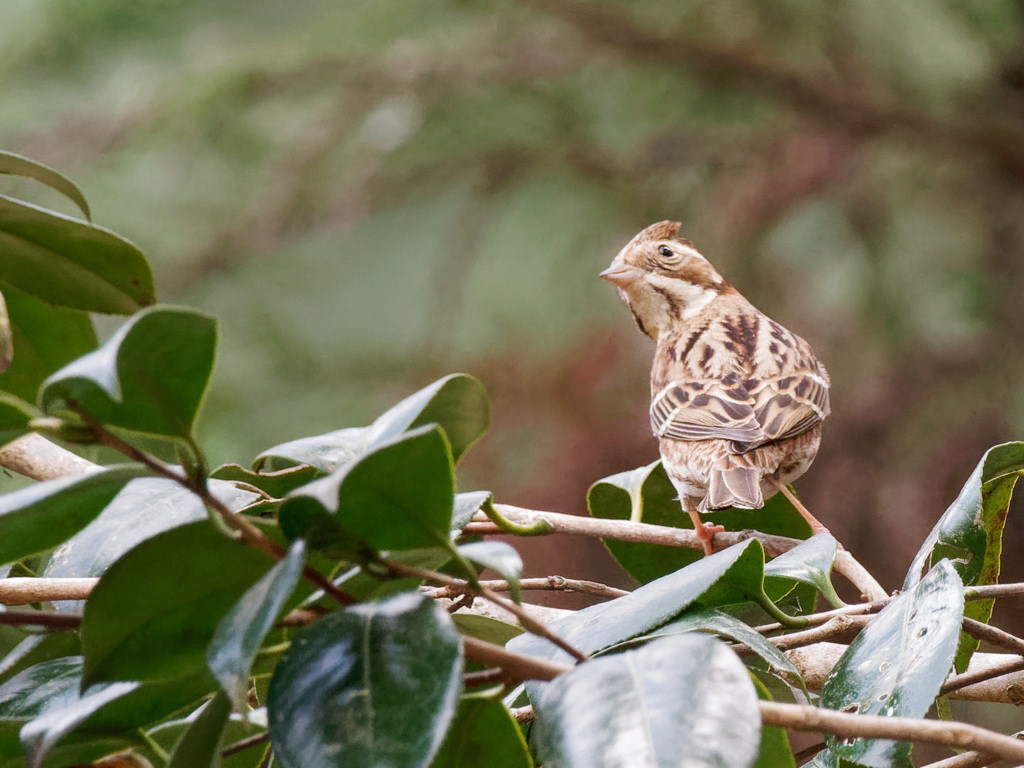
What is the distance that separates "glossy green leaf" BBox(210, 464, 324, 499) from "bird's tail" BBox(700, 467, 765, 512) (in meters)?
0.60

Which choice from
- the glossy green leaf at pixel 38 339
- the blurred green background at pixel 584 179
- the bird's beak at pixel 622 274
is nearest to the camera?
the glossy green leaf at pixel 38 339

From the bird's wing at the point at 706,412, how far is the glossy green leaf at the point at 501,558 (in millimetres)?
1227

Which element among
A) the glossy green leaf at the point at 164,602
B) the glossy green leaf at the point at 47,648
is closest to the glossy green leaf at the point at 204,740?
the glossy green leaf at the point at 164,602

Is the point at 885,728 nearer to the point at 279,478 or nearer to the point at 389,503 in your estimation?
the point at 389,503

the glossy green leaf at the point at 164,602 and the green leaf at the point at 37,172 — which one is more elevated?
the green leaf at the point at 37,172

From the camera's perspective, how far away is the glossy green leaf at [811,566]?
2.23ft

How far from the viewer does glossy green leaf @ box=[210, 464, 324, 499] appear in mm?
785

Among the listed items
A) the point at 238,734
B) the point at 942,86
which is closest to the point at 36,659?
the point at 238,734

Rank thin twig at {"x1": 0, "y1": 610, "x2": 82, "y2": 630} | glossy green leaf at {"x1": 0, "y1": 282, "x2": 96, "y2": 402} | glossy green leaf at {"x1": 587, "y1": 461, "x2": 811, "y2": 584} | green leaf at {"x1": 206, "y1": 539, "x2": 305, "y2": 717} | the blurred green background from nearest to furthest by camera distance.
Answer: green leaf at {"x1": 206, "y1": 539, "x2": 305, "y2": 717}, thin twig at {"x1": 0, "y1": 610, "x2": 82, "y2": 630}, glossy green leaf at {"x1": 0, "y1": 282, "x2": 96, "y2": 402}, glossy green leaf at {"x1": 587, "y1": 461, "x2": 811, "y2": 584}, the blurred green background

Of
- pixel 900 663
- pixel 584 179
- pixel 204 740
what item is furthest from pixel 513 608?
pixel 584 179

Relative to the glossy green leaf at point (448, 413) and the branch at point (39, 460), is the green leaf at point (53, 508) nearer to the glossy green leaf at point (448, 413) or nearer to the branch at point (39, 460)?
the glossy green leaf at point (448, 413)

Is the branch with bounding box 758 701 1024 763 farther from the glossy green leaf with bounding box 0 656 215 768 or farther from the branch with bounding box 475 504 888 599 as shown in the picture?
the branch with bounding box 475 504 888 599

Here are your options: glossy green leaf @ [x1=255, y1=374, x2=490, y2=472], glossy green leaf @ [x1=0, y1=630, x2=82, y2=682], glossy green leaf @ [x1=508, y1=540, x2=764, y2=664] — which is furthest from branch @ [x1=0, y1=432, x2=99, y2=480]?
glossy green leaf @ [x1=508, y1=540, x2=764, y2=664]

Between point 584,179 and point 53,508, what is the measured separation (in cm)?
277
